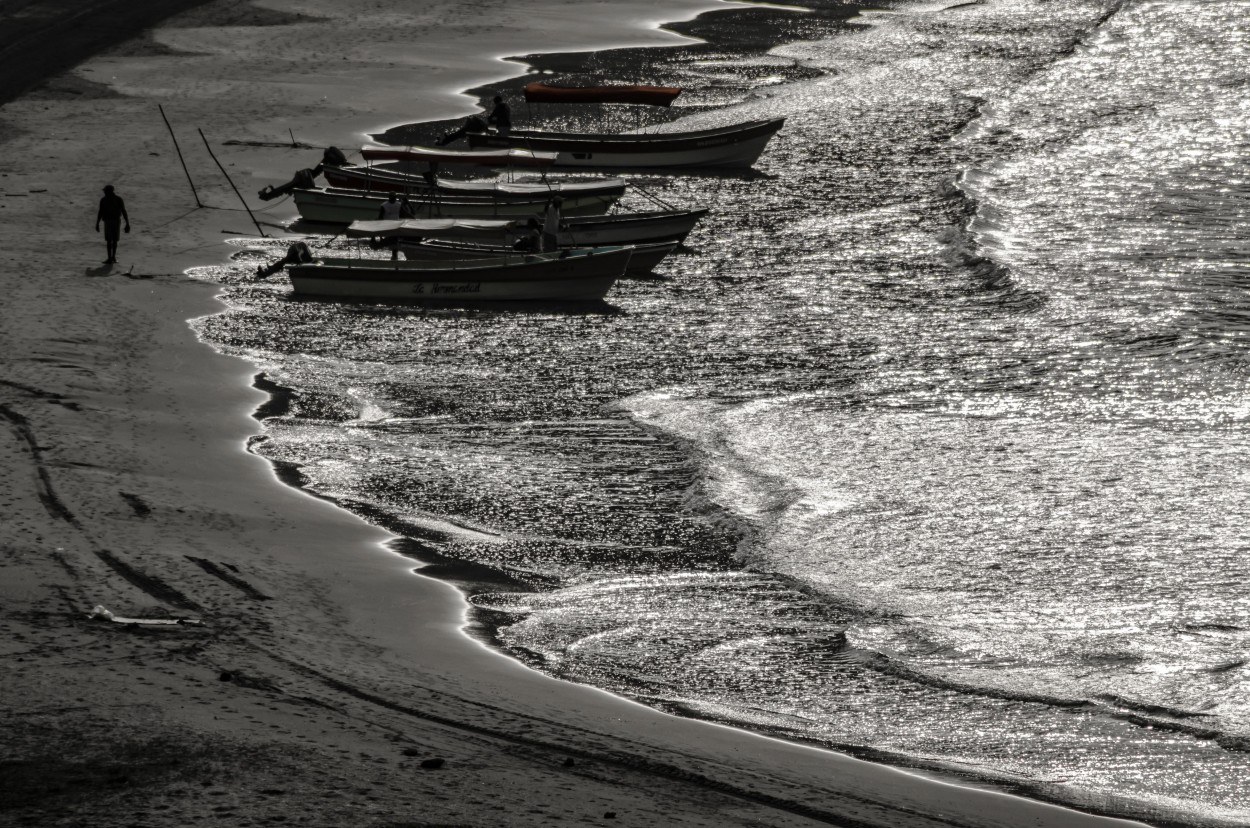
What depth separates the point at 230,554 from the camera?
49.4 ft

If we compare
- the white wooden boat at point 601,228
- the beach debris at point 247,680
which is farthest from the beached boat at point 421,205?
the beach debris at point 247,680

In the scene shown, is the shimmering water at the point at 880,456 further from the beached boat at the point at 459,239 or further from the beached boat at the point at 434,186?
the beached boat at the point at 434,186

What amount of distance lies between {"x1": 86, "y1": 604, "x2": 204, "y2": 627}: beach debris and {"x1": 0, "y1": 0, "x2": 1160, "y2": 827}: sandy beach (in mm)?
45

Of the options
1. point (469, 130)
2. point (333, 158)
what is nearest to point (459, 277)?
point (333, 158)

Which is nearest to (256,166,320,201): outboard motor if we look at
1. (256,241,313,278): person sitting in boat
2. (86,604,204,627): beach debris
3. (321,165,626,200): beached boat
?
(321,165,626,200): beached boat

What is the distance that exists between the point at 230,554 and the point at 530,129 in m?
24.4

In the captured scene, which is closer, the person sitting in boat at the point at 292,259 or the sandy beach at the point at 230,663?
the sandy beach at the point at 230,663

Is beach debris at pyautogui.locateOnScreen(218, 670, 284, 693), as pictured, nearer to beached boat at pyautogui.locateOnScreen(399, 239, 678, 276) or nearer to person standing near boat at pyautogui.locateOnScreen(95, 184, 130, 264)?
person standing near boat at pyautogui.locateOnScreen(95, 184, 130, 264)

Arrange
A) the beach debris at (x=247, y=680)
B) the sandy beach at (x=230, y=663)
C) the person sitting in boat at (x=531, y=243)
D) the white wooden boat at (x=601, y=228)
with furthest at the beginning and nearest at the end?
the white wooden boat at (x=601, y=228), the person sitting in boat at (x=531, y=243), the beach debris at (x=247, y=680), the sandy beach at (x=230, y=663)

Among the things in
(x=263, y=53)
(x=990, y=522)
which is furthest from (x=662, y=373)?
(x=263, y=53)

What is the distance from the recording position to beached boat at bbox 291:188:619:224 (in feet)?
102

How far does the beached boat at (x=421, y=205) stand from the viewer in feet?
102

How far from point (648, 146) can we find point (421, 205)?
7.44 metres

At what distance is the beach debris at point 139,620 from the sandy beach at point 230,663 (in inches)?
1.8
